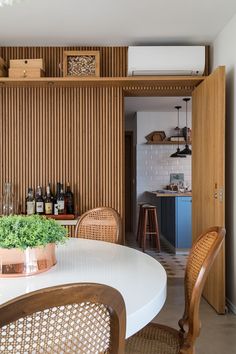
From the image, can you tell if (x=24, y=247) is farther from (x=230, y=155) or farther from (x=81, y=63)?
(x=81, y=63)

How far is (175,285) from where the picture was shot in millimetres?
3924

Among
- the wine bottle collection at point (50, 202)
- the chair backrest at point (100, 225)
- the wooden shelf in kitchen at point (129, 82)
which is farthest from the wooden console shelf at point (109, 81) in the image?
the chair backrest at point (100, 225)

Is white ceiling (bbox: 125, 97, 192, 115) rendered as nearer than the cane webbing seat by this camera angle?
No

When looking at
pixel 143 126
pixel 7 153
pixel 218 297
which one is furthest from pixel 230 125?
pixel 143 126

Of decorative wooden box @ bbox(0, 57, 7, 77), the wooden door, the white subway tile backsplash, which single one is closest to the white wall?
the wooden door

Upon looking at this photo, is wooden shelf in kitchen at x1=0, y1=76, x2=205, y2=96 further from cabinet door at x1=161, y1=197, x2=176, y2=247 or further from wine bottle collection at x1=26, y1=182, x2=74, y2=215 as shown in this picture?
cabinet door at x1=161, y1=197, x2=176, y2=247

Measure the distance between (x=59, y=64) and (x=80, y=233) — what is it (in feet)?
6.97

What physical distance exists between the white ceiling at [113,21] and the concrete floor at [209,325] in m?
2.62

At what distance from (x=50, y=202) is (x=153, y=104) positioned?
333 centimetres

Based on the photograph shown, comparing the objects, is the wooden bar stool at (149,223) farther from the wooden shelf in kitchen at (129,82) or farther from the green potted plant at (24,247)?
the green potted plant at (24,247)

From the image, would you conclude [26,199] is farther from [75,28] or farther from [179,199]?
[179,199]

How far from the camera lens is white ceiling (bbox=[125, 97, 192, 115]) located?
6.09m

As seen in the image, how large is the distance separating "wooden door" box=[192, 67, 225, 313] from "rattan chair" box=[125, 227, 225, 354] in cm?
153

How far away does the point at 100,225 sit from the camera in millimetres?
2615
